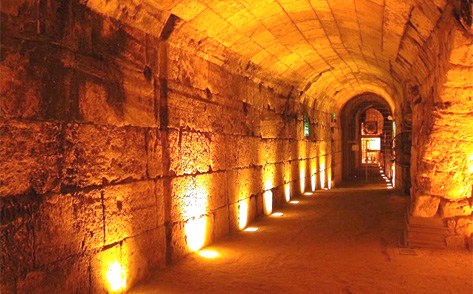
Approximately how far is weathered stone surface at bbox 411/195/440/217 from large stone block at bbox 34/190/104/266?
4213mm

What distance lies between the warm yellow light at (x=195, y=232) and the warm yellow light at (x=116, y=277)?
133 cm

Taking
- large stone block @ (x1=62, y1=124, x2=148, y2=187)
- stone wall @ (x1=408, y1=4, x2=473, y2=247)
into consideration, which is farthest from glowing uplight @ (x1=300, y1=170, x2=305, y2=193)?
large stone block @ (x1=62, y1=124, x2=148, y2=187)

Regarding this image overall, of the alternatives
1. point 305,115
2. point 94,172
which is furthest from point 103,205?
point 305,115

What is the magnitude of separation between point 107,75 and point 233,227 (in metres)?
3.73

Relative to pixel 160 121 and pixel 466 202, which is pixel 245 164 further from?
pixel 466 202

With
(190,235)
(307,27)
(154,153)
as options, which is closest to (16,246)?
(154,153)

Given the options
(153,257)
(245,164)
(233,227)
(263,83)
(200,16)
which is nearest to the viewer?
(153,257)

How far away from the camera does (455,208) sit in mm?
5238

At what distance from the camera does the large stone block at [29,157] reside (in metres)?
→ 2.76

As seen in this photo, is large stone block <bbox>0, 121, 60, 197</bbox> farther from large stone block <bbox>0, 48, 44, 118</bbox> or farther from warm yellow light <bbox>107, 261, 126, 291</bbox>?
warm yellow light <bbox>107, 261, 126, 291</bbox>

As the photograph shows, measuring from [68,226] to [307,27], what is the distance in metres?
4.69

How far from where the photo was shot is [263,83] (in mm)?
8266

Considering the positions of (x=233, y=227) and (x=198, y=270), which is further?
(x=233, y=227)

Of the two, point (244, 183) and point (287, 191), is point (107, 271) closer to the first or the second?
point (244, 183)
